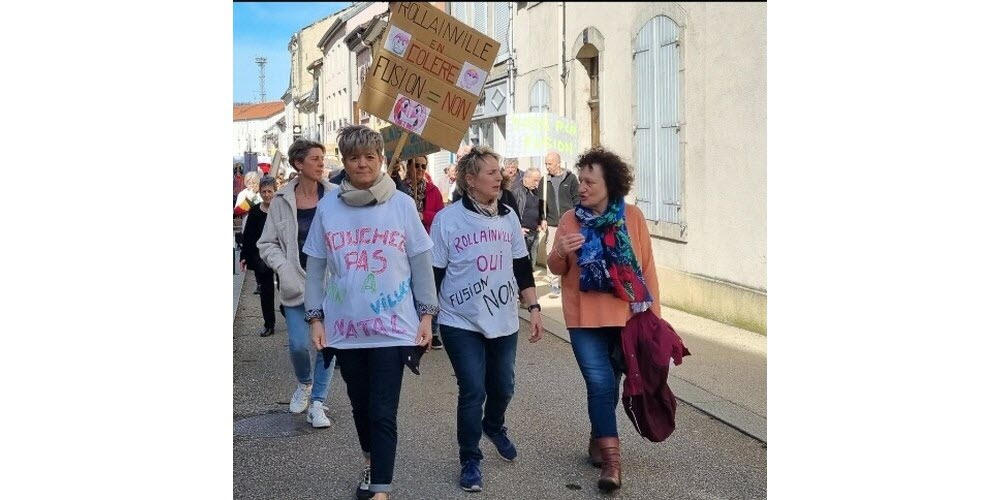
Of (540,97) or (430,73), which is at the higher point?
(540,97)

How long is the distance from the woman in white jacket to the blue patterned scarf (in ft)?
5.33

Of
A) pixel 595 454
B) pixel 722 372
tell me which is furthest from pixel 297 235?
pixel 722 372

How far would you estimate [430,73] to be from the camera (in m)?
7.37

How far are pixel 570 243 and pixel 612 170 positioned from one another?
15.0 inches

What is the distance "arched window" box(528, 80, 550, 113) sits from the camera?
15727 millimetres

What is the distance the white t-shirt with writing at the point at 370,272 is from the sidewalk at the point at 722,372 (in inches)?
89.0

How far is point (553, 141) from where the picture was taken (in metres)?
13.7

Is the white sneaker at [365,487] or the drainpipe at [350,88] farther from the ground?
the drainpipe at [350,88]

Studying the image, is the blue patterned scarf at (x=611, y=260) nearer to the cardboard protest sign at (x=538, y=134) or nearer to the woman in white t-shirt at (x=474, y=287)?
the woman in white t-shirt at (x=474, y=287)

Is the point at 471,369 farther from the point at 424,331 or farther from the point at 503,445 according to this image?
the point at 503,445

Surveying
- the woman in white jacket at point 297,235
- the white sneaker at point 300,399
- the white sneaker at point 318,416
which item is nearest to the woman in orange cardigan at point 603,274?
the woman in white jacket at point 297,235

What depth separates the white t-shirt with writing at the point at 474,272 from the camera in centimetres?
534

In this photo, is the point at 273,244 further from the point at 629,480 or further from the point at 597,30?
the point at 597,30
